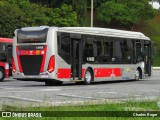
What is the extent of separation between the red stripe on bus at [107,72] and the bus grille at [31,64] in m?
3.70

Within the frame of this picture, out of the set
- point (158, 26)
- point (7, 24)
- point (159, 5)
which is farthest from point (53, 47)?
point (159, 5)

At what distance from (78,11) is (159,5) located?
33.6 m

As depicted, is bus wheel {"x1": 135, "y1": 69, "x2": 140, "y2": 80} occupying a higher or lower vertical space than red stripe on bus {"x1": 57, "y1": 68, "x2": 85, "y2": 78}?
lower

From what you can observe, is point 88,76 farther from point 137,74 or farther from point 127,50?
point 137,74

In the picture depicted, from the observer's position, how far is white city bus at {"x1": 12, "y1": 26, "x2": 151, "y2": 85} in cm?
2258

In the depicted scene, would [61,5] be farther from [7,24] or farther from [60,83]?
[60,83]

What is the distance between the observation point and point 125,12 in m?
72.4

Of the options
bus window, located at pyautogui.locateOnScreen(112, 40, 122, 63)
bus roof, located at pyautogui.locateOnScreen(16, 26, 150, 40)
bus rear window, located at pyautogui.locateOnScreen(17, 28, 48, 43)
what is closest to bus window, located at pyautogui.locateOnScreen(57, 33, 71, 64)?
bus roof, located at pyautogui.locateOnScreen(16, 26, 150, 40)

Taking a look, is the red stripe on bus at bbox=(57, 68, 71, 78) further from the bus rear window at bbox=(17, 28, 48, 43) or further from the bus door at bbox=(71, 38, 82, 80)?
the bus rear window at bbox=(17, 28, 48, 43)

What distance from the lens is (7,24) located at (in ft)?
141

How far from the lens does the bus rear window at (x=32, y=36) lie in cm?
Answer: 2275

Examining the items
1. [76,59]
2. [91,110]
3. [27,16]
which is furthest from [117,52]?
[27,16]

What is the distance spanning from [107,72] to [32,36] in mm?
5232

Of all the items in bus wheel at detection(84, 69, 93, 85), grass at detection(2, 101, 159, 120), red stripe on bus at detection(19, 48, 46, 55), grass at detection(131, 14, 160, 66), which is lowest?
grass at detection(131, 14, 160, 66)
